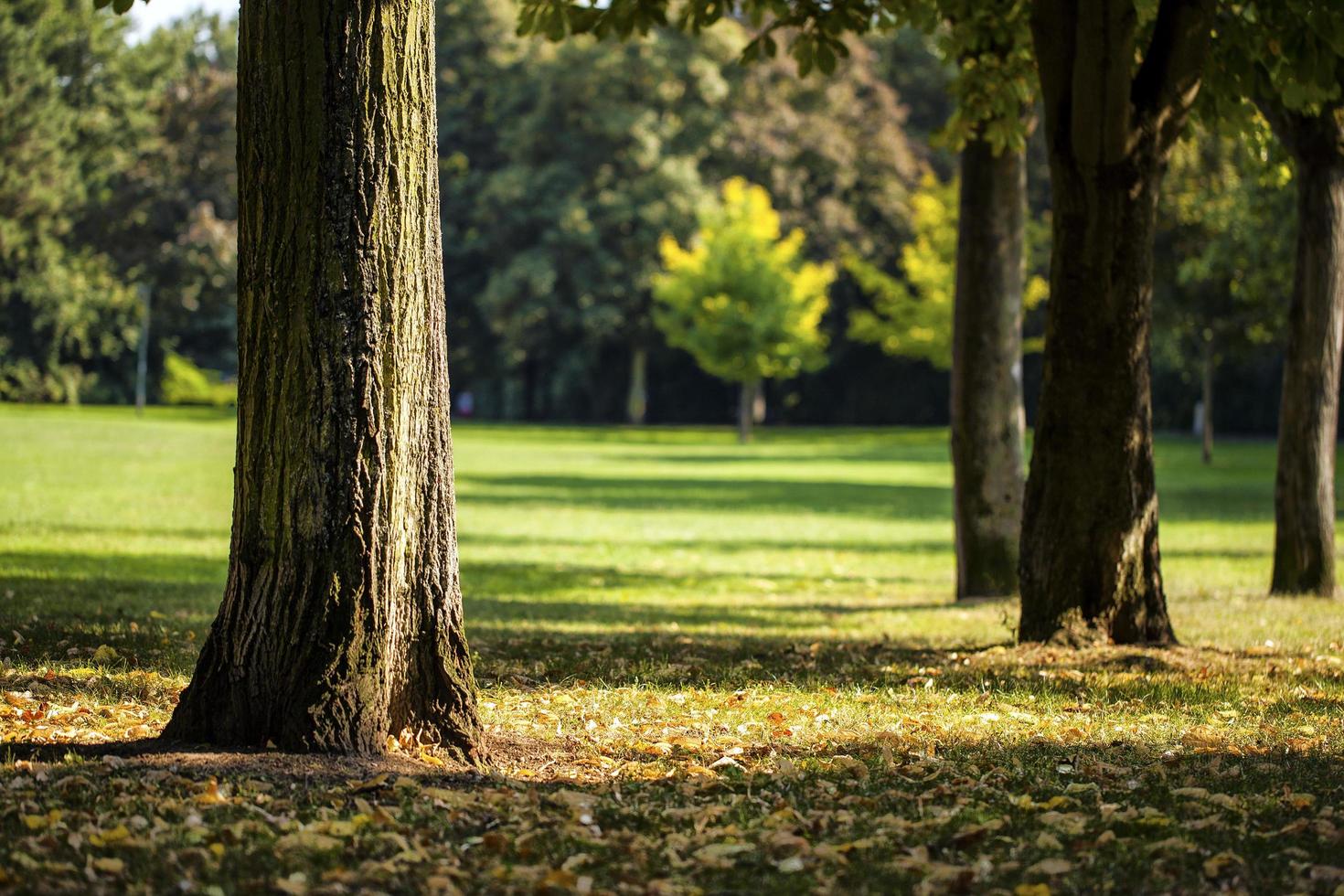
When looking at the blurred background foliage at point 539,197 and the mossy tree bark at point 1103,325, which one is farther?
the blurred background foliage at point 539,197

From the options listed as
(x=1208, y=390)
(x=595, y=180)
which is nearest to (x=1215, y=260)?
(x=1208, y=390)

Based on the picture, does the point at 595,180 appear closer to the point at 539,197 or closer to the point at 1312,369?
the point at 539,197

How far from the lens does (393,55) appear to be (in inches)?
202

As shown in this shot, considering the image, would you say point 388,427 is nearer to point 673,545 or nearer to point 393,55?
point 393,55

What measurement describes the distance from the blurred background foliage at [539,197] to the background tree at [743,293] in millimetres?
4348

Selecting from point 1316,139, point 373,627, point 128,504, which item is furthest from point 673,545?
point 373,627

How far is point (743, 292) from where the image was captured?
4991cm

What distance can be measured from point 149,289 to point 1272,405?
132 feet

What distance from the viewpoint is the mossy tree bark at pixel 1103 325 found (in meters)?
8.25

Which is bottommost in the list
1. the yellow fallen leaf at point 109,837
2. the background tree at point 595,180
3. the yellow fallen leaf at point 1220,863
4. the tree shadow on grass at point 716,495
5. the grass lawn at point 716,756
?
the tree shadow on grass at point 716,495

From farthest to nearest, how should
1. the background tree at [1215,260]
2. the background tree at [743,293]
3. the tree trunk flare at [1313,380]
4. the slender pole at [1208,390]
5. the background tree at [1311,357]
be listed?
the background tree at [743,293], the slender pole at [1208,390], the background tree at [1215,260], the tree trunk flare at [1313,380], the background tree at [1311,357]

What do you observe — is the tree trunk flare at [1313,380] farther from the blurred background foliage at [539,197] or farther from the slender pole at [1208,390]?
the blurred background foliage at [539,197]

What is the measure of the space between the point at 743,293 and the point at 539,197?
36.3 feet

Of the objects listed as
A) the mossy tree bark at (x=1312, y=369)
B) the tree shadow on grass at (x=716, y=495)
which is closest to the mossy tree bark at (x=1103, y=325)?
the mossy tree bark at (x=1312, y=369)
